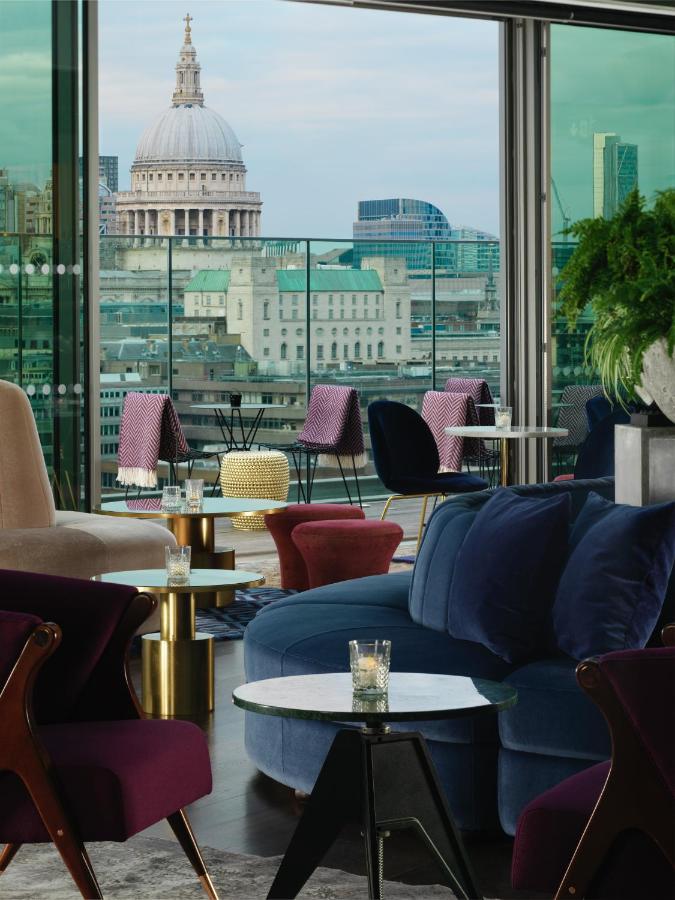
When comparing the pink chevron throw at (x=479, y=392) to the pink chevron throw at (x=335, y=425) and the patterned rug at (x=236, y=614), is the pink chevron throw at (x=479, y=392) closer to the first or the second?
the pink chevron throw at (x=335, y=425)

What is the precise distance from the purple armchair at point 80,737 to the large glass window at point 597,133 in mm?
6500

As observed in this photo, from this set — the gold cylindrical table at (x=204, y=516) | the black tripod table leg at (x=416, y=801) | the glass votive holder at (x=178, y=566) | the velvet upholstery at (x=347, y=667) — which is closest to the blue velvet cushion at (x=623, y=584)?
the velvet upholstery at (x=347, y=667)

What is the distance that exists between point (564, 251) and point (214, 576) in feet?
16.8

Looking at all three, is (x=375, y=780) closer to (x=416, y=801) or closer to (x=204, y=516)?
(x=416, y=801)

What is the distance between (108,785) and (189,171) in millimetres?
11306

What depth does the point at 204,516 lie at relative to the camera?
5.92 meters

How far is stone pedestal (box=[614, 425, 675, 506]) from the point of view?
142 inches

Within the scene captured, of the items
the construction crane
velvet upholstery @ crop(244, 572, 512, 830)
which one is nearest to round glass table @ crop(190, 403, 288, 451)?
the construction crane

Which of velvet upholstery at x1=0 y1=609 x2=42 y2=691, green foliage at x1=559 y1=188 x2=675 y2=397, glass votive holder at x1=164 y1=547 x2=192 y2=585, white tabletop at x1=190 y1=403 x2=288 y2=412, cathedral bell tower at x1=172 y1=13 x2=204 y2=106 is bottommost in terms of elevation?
glass votive holder at x1=164 y1=547 x2=192 y2=585

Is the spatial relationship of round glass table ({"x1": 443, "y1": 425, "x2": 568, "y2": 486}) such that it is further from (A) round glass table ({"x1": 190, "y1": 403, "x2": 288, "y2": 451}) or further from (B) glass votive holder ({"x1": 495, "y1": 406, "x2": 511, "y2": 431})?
(A) round glass table ({"x1": 190, "y1": 403, "x2": 288, "y2": 451})

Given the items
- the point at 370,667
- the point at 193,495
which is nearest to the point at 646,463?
the point at 370,667

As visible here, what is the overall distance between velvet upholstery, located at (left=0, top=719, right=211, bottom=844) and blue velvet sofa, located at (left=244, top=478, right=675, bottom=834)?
28.6 inches

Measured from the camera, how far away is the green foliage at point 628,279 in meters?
3.23

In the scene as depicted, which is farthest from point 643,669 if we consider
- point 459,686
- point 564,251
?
point 564,251
